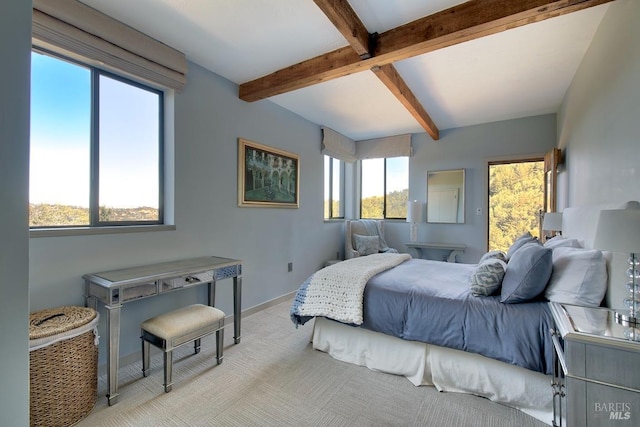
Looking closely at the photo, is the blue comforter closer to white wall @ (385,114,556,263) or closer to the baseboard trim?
the baseboard trim

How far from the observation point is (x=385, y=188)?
17.9ft

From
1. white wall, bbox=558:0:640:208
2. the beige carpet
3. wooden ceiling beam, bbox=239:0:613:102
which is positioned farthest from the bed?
wooden ceiling beam, bbox=239:0:613:102

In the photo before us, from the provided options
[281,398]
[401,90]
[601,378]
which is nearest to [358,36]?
[401,90]

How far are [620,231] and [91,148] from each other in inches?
123

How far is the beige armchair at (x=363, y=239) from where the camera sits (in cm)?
477

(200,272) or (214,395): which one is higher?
(200,272)

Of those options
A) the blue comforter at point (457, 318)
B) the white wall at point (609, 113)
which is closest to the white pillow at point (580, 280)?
the blue comforter at point (457, 318)

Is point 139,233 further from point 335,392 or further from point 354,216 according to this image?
point 354,216

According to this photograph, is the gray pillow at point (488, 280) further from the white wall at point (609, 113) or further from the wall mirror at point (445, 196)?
the wall mirror at point (445, 196)

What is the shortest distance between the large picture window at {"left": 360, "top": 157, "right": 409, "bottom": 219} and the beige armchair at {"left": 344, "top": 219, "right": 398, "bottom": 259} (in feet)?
1.49

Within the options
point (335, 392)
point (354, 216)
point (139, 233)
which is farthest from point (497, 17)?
point (354, 216)

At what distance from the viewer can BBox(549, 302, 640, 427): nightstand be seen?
0.94 m

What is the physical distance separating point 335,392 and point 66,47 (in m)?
2.92

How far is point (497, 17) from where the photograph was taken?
5.76ft
